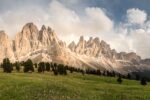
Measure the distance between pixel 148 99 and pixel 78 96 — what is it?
13780mm

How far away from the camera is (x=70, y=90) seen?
6462 cm

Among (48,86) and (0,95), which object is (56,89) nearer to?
(48,86)

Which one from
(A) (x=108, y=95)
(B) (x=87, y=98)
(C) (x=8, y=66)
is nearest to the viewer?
(B) (x=87, y=98)

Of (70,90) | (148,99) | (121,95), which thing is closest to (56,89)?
(70,90)

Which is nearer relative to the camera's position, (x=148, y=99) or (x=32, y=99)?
(x=32, y=99)

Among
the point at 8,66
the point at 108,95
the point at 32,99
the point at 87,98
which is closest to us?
the point at 32,99

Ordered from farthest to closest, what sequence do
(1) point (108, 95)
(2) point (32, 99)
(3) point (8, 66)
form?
1. (3) point (8, 66)
2. (1) point (108, 95)
3. (2) point (32, 99)

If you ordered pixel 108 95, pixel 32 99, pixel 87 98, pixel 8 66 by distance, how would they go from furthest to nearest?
pixel 8 66 < pixel 108 95 < pixel 87 98 < pixel 32 99

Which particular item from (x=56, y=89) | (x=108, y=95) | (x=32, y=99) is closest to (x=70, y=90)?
(x=56, y=89)

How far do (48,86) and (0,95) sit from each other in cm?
1194

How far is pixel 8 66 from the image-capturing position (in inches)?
5999

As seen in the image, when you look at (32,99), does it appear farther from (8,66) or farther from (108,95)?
(8,66)

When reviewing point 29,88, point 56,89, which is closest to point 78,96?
point 56,89

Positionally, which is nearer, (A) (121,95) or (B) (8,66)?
(A) (121,95)
